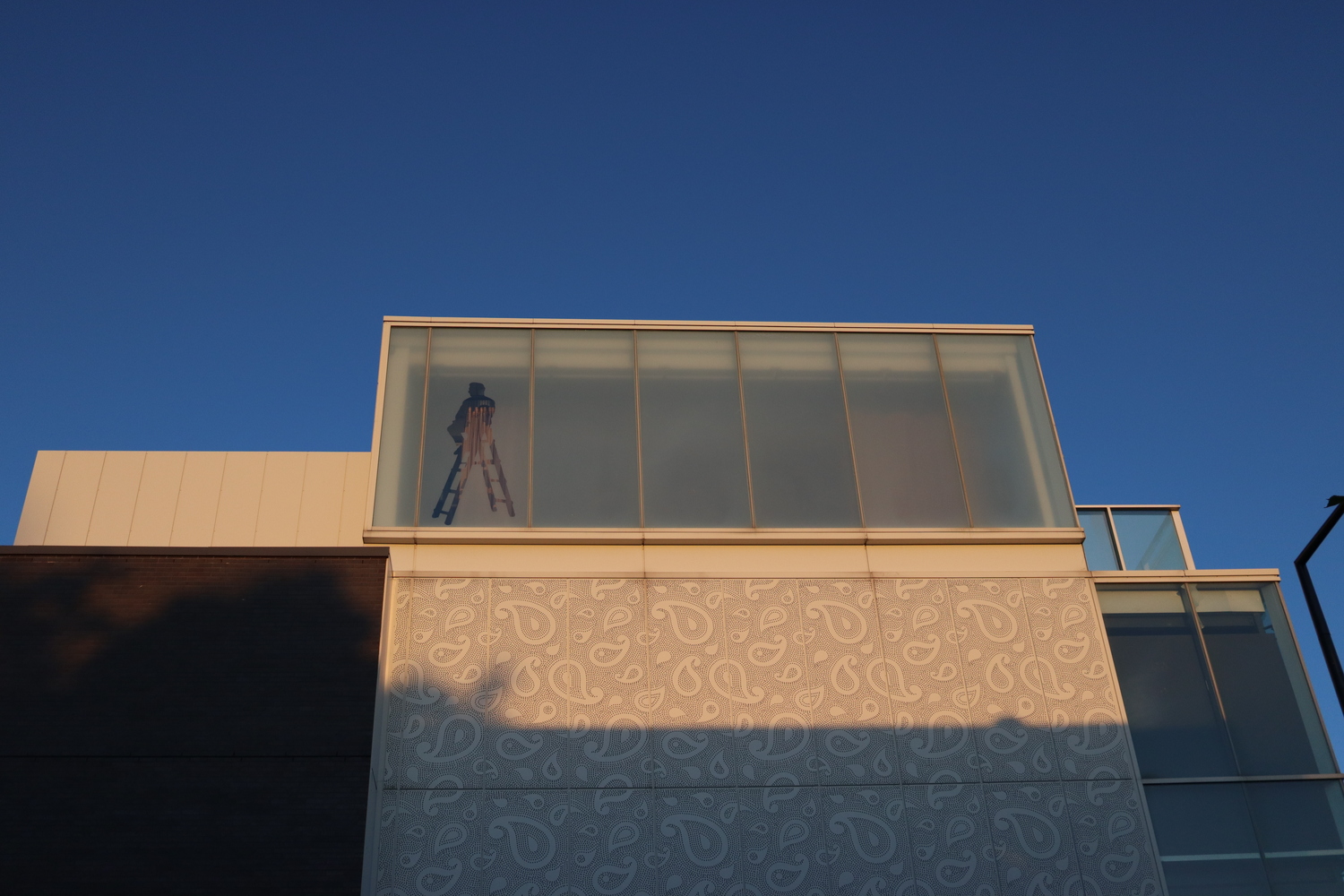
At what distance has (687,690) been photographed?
1234 cm

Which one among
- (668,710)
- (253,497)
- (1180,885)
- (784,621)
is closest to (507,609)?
(668,710)

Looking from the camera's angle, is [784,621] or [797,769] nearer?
[797,769]

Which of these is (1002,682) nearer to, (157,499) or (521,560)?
(521,560)

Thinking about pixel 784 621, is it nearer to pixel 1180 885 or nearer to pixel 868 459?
pixel 868 459

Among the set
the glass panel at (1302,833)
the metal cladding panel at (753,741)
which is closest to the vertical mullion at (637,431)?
the metal cladding panel at (753,741)

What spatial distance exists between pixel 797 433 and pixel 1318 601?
5.60 metres

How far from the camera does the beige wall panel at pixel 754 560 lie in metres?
13.1

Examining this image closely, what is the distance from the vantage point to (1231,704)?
12.8 m

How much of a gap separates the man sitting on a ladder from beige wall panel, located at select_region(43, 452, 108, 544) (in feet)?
14.6

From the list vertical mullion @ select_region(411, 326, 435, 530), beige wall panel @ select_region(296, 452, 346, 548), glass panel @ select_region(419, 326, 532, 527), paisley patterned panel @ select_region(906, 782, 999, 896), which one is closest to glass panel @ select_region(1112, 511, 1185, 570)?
paisley patterned panel @ select_region(906, 782, 999, 896)

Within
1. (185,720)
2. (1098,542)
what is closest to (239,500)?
(185,720)

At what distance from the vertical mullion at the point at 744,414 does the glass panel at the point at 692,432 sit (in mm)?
32

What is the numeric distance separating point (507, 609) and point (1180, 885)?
23.1ft

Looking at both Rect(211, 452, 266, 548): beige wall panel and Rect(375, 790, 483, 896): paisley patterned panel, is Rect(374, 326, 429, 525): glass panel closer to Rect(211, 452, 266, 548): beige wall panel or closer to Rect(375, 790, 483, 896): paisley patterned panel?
Rect(211, 452, 266, 548): beige wall panel
